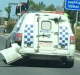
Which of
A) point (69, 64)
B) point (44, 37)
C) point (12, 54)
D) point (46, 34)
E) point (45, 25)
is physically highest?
point (45, 25)

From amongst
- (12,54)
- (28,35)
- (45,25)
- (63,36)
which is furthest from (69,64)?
(12,54)

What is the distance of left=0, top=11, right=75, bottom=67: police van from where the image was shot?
38.1 ft

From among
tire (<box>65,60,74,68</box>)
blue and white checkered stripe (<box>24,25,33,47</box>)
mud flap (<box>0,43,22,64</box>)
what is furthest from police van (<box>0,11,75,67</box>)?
tire (<box>65,60,74,68</box>)

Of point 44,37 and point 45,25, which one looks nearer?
point 44,37

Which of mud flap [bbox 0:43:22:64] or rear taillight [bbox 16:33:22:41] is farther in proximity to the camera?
mud flap [bbox 0:43:22:64]

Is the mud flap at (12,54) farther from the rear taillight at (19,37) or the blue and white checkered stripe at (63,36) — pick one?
the blue and white checkered stripe at (63,36)

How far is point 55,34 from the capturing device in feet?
38.6

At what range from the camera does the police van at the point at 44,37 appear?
11625 mm

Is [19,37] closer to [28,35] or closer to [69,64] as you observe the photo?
[28,35]

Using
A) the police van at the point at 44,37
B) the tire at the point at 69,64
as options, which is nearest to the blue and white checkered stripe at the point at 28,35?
the police van at the point at 44,37

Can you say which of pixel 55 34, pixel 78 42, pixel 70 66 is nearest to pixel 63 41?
pixel 55 34

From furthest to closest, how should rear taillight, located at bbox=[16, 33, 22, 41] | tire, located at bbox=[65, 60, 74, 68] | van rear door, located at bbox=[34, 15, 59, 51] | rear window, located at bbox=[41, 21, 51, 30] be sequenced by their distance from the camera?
tire, located at bbox=[65, 60, 74, 68] → rear window, located at bbox=[41, 21, 51, 30] → van rear door, located at bbox=[34, 15, 59, 51] → rear taillight, located at bbox=[16, 33, 22, 41]

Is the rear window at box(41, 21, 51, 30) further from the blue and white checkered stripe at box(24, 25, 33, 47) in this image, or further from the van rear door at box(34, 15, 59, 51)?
the blue and white checkered stripe at box(24, 25, 33, 47)

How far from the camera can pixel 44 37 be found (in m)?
11.8
